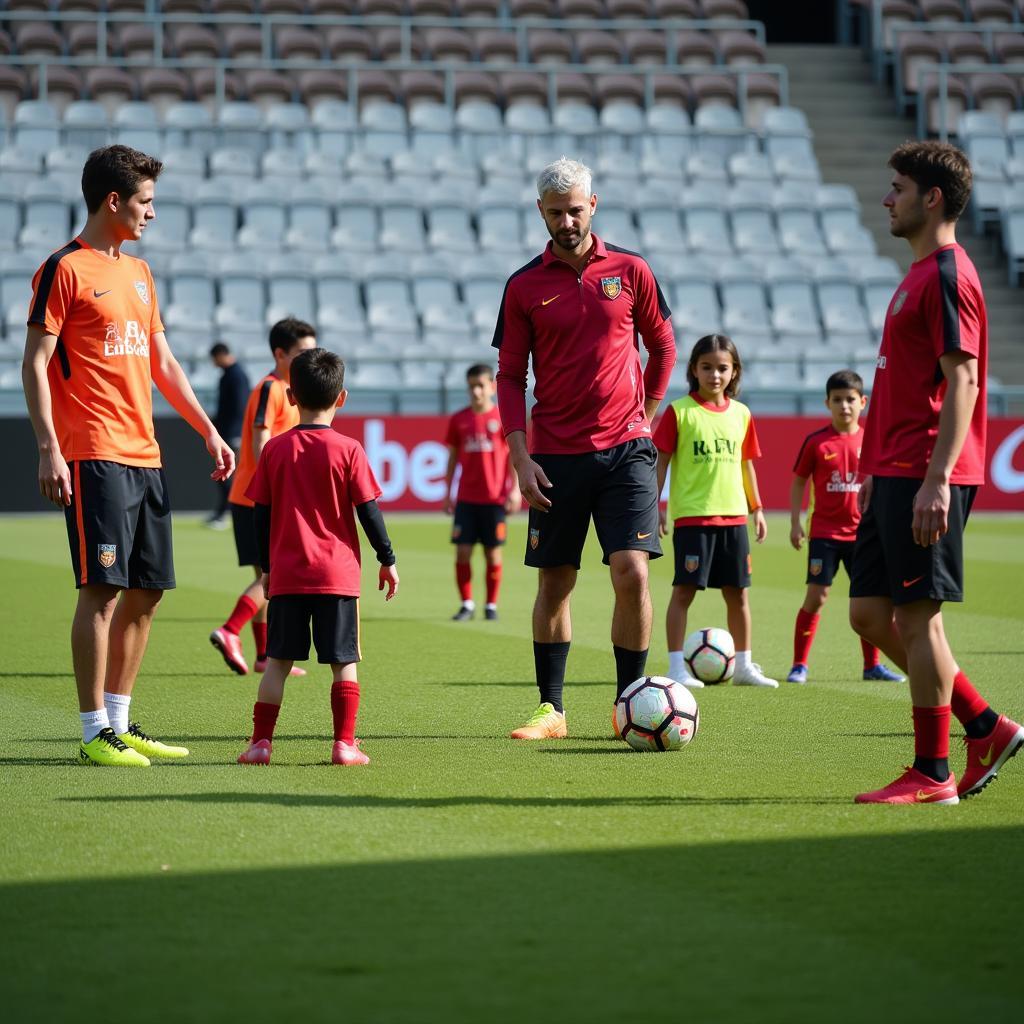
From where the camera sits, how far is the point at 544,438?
651cm

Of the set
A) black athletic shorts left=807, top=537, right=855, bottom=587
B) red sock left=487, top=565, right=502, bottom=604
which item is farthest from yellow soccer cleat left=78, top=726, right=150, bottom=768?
red sock left=487, top=565, right=502, bottom=604

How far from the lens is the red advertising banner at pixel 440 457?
71.7ft

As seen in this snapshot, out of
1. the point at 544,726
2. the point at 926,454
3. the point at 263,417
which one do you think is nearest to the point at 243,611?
the point at 263,417

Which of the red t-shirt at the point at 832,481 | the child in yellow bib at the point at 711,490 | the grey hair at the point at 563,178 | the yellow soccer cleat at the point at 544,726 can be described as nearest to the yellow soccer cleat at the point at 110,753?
the yellow soccer cleat at the point at 544,726

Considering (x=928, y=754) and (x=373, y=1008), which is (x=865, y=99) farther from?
(x=373, y=1008)

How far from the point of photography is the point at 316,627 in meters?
6.07

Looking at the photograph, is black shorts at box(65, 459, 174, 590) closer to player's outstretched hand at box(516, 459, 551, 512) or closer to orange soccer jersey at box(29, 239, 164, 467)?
orange soccer jersey at box(29, 239, 164, 467)

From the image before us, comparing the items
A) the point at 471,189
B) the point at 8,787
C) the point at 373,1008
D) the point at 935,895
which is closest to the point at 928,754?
the point at 935,895

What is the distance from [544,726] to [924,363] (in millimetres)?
2279

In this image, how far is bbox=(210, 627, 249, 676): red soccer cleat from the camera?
8.61 metres

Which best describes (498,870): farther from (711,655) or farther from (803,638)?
(803,638)

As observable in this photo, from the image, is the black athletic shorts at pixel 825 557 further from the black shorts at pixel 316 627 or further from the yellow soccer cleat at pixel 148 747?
the yellow soccer cleat at pixel 148 747

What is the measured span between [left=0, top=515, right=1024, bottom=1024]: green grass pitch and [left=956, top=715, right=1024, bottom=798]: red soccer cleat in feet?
0.36

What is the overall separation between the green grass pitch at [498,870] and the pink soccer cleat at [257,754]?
97 millimetres
